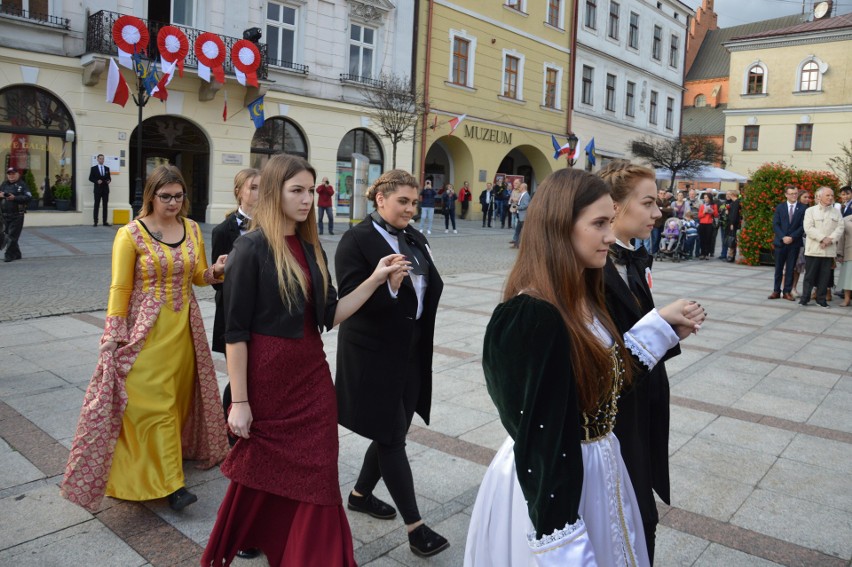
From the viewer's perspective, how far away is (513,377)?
1.80 meters

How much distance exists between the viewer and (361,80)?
24188 mm

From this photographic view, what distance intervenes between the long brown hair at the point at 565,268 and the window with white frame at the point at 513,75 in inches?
1152

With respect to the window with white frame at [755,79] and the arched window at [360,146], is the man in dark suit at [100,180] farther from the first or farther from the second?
the window with white frame at [755,79]

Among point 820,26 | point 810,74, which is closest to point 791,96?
point 810,74

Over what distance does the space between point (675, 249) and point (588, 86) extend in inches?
750

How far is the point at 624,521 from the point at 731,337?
7.03 metres

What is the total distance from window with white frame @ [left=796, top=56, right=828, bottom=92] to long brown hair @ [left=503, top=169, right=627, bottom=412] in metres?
46.8

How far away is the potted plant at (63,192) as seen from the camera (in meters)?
18.2

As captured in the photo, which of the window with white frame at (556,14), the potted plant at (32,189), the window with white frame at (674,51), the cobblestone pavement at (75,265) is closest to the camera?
the cobblestone pavement at (75,265)

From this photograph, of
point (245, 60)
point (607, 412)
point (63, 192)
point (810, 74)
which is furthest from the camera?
point (810, 74)

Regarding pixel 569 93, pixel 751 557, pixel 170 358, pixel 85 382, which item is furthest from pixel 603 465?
pixel 569 93

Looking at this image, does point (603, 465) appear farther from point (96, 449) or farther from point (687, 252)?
point (687, 252)

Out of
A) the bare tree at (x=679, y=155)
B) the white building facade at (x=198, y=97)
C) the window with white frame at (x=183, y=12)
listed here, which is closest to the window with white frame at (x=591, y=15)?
the bare tree at (x=679, y=155)

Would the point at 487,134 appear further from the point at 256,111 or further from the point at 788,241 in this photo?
the point at 788,241
